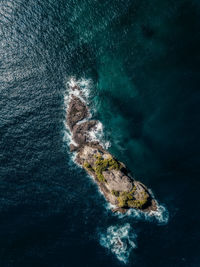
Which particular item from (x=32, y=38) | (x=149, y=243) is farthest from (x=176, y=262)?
(x=32, y=38)

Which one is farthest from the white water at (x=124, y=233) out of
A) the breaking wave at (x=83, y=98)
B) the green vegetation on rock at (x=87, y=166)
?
the breaking wave at (x=83, y=98)

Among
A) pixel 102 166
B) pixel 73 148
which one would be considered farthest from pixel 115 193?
pixel 73 148

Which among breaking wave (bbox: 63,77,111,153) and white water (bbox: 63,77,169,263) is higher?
breaking wave (bbox: 63,77,111,153)

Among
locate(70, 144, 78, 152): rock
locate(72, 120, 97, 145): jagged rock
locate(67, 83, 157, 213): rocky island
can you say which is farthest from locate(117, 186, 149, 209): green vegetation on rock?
locate(72, 120, 97, 145): jagged rock

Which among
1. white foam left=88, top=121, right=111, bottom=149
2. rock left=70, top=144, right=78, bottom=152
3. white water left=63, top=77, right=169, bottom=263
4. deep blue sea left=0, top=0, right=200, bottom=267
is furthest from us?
white foam left=88, top=121, right=111, bottom=149

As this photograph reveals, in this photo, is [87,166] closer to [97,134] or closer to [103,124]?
[97,134]

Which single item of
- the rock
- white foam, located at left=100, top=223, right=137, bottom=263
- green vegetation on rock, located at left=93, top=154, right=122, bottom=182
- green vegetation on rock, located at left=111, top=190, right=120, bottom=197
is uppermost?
the rock

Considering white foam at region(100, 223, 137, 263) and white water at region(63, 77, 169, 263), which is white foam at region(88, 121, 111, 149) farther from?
white foam at region(100, 223, 137, 263)

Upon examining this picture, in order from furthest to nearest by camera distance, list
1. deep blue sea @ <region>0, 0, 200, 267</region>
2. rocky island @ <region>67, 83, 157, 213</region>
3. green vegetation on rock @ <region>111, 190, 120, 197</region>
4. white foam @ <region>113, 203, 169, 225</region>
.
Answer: green vegetation on rock @ <region>111, 190, 120, 197</region> < rocky island @ <region>67, 83, 157, 213</region> < white foam @ <region>113, 203, 169, 225</region> < deep blue sea @ <region>0, 0, 200, 267</region>
